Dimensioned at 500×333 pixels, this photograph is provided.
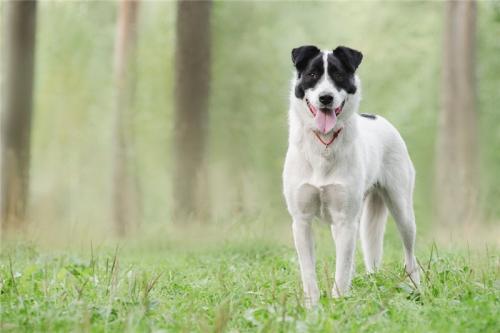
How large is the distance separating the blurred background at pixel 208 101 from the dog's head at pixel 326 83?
4.68m

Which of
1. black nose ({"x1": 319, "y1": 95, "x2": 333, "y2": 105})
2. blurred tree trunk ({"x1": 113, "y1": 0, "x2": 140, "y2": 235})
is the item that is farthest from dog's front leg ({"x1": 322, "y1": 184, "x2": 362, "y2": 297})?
blurred tree trunk ({"x1": 113, "y1": 0, "x2": 140, "y2": 235})

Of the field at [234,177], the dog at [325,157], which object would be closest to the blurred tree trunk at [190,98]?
the field at [234,177]

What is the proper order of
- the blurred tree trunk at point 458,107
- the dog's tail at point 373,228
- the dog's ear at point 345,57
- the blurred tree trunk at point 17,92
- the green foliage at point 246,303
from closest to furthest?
1. the green foliage at point 246,303
2. the dog's ear at point 345,57
3. the dog's tail at point 373,228
4. the blurred tree trunk at point 17,92
5. the blurred tree trunk at point 458,107

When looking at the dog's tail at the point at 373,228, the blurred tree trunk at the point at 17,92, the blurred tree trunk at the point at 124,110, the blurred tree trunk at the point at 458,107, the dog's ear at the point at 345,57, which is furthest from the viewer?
the blurred tree trunk at the point at 124,110

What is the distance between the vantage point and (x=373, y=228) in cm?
714

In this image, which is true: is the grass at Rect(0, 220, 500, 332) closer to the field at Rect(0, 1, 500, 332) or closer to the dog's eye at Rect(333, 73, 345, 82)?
the field at Rect(0, 1, 500, 332)

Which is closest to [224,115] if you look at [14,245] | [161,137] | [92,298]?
[161,137]

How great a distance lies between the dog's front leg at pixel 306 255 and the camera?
584 centimetres

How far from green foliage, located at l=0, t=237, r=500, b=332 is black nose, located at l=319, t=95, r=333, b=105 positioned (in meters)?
1.29

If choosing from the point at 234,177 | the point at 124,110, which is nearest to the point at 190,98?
the point at 124,110

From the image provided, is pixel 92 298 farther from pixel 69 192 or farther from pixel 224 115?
pixel 69 192

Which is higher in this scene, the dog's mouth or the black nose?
the black nose

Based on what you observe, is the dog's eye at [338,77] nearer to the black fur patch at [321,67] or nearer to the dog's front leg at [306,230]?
the black fur patch at [321,67]

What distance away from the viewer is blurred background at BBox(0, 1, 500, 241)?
14.6 m
